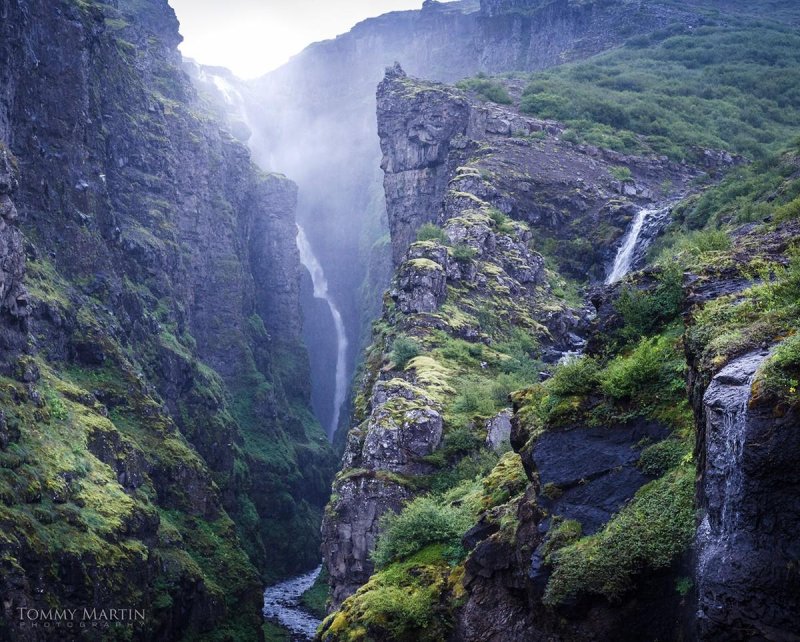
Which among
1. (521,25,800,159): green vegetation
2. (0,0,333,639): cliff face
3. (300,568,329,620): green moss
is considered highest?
(521,25,800,159): green vegetation

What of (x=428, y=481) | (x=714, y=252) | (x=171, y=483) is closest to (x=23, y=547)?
(x=428, y=481)

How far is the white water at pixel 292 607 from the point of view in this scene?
59.1 meters

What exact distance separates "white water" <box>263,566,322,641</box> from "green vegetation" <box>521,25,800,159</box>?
160 feet

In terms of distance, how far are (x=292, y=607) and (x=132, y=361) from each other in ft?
83.9

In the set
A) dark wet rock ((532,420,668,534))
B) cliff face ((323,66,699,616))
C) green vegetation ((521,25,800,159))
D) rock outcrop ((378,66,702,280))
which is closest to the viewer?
dark wet rock ((532,420,668,534))

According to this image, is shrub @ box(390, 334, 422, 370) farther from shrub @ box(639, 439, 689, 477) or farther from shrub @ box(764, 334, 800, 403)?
shrub @ box(764, 334, 800, 403)

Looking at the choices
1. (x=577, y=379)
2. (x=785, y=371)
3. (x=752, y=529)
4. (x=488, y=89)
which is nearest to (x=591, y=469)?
(x=577, y=379)

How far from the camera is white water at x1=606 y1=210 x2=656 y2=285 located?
52341 mm

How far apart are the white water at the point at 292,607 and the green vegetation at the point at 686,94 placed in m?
48.6

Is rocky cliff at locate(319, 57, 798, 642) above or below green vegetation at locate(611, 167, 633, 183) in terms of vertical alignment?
below

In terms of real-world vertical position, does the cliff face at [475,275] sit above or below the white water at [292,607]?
above

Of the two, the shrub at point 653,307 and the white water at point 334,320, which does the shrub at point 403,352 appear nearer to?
the shrub at point 653,307

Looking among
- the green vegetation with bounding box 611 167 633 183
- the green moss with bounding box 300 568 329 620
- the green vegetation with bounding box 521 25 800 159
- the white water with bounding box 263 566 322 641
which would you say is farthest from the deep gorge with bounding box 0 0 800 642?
the green moss with bounding box 300 568 329 620

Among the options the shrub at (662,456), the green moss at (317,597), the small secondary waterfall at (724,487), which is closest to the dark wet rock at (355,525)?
the shrub at (662,456)
